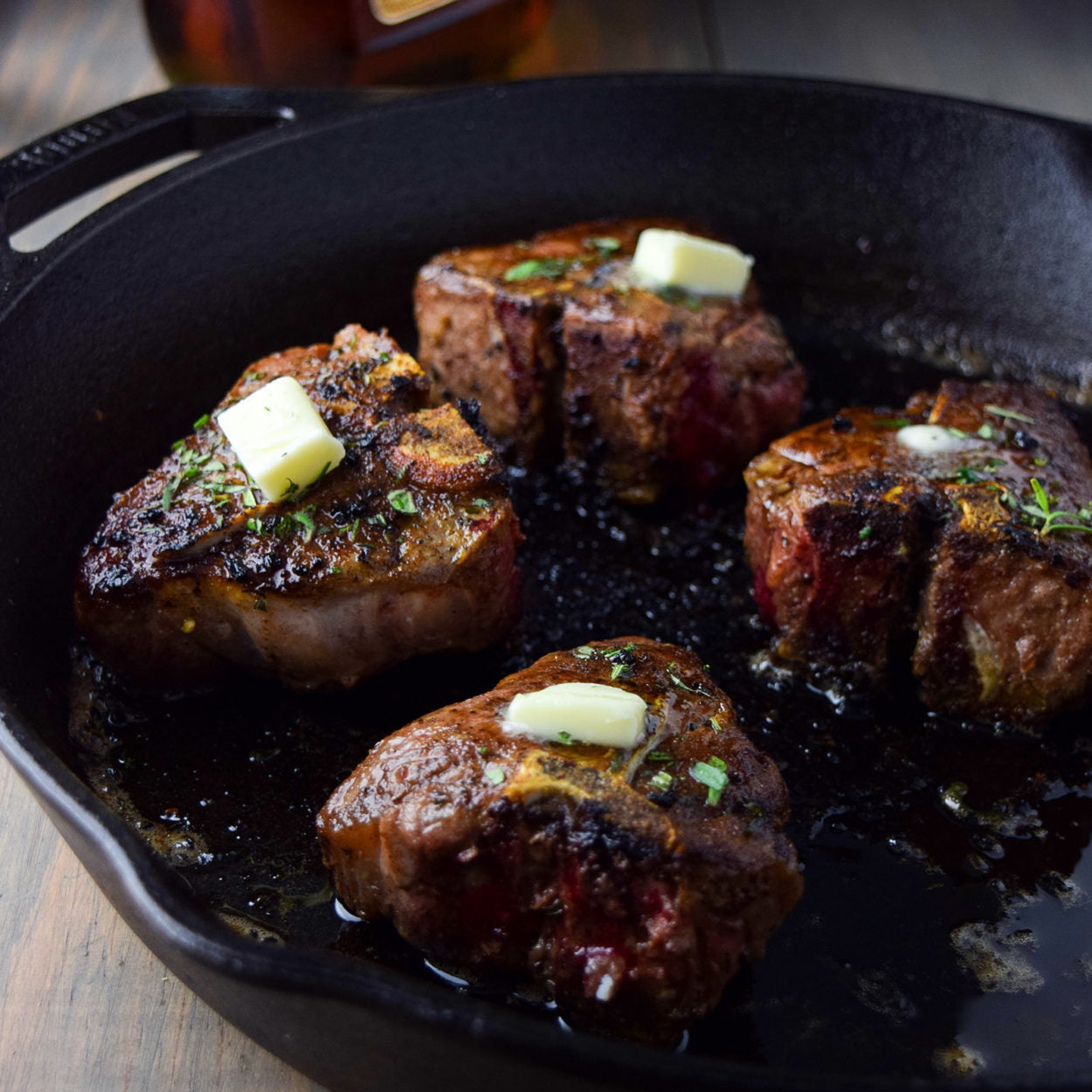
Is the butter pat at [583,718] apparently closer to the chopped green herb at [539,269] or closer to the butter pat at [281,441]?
the butter pat at [281,441]

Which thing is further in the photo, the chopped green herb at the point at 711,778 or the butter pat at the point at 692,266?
the butter pat at the point at 692,266

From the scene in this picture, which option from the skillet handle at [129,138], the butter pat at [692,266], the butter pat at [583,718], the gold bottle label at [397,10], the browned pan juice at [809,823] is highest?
the gold bottle label at [397,10]

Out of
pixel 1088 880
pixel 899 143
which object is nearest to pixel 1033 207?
pixel 899 143

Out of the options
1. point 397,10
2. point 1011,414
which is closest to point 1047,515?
point 1011,414

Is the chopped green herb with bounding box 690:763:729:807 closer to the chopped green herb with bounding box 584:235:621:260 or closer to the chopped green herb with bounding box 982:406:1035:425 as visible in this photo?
the chopped green herb with bounding box 982:406:1035:425

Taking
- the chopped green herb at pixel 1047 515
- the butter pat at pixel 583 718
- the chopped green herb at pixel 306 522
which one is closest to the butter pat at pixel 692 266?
the chopped green herb at pixel 1047 515

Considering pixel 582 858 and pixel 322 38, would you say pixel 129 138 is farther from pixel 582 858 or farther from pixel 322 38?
pixel 582 858

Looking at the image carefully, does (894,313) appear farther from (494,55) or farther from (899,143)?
(494,55)
